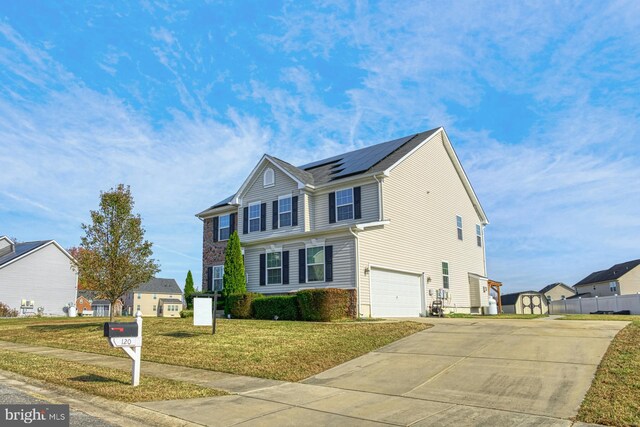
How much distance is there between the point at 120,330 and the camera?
326 inches

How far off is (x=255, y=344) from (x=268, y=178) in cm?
1403

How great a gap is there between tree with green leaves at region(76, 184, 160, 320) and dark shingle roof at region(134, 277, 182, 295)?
55796 mm

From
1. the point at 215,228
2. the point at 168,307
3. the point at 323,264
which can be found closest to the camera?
the point at 323,264

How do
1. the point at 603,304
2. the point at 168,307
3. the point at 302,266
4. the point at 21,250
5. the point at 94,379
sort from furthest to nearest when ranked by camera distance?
the point at 168,307 → the point at 21,250 → the point at 603,304 → the point at 302,266 → the point at 94,379

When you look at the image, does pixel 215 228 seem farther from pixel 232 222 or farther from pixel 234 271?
pixel 234 271

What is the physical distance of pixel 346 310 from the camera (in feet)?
65.0

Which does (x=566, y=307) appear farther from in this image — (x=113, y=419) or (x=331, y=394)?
(x=113, y=419)

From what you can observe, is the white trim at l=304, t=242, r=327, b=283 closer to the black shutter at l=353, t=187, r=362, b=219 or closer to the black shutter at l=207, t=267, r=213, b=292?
the black shutter at l=353, t=187, r=362, b=219

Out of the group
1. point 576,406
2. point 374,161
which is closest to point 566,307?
point 374,161

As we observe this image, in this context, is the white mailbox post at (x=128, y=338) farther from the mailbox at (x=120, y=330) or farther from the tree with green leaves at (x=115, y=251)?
the tree with green leaves at (x=115, y=251)

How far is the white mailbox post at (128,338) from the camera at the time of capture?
816 cm

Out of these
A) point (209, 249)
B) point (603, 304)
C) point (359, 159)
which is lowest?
point (603, 304)

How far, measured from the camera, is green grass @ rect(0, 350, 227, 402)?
25.9 ft

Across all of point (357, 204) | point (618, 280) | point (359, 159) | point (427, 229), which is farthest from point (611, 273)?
point (357, 204)
